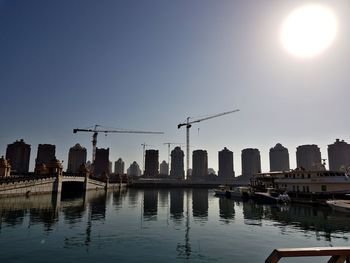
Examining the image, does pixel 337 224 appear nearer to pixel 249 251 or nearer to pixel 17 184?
pixel 249 251

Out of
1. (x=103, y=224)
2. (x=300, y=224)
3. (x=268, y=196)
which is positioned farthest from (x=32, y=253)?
(x=268, y=196)

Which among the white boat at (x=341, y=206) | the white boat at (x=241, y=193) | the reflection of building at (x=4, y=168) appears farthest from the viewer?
the white boat at (x=241, y=193)

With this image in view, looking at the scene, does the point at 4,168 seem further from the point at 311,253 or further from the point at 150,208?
the point at 311,253

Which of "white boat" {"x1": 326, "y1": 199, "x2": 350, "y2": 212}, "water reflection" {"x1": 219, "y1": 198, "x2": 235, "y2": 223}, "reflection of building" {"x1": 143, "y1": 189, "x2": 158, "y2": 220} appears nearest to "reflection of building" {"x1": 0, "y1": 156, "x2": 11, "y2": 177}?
"reflection of building" {"x1": 143, "y1": 189, "x2": 158, "y2": 220}

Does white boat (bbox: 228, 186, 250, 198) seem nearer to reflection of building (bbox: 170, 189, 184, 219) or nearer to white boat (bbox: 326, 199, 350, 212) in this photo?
reflection of building (bbox: 170, 189, 184, 219)

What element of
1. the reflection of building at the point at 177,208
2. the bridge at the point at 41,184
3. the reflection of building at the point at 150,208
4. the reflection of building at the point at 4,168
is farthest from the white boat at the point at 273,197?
the reflection of building at the point at 4,168

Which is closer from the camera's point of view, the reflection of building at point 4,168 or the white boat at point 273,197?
the white boat at point 273,197

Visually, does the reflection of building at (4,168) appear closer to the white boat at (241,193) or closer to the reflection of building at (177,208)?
the reflection of building at (177,208)

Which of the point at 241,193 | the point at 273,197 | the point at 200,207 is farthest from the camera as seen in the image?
the point at 241,193

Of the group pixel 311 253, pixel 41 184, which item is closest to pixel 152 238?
pixel 311 253

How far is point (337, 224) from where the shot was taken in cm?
4594

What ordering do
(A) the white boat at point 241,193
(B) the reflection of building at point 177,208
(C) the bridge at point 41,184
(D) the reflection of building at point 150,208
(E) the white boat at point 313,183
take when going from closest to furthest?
(D) the reflection of building at point 150,208 < (B) the reflection of building at point 177,208 < (C) the bridge at point 41,184 < (E) the white boat at point 313,183 < (A) the white boat at point 241,193

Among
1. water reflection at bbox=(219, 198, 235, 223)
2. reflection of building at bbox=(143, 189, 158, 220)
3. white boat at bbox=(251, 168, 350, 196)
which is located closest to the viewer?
water reflection at bbox=(219, 198, 235, 223)

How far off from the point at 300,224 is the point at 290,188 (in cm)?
4993
